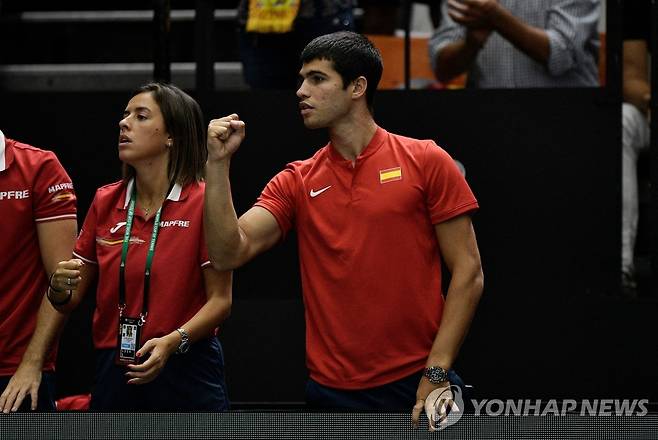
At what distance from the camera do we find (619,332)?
538cm

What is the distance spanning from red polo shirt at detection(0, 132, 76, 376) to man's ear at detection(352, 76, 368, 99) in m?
1.03

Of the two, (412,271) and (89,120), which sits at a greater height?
(89,120)

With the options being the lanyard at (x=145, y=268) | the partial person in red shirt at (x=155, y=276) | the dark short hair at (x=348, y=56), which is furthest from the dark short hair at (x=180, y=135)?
the dark short hair at (x=348, y=56)

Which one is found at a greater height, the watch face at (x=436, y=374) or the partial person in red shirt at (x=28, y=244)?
the partial person in red shirt at (x=28, y=244)

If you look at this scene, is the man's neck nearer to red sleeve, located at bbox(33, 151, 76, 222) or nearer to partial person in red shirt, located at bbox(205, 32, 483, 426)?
partial person in red shirt, located at bbox(205, 32, 483, 426)

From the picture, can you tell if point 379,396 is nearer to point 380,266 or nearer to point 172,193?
point 380,266

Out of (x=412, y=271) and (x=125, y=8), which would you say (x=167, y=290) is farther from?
(x=125, y=8)

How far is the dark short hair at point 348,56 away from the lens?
3881 mm

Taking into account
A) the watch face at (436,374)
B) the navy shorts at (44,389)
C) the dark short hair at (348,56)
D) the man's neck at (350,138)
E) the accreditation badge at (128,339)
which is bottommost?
the navy shorts at (44,389)

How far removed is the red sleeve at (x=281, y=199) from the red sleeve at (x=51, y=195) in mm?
691

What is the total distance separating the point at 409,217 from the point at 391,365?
1.49 feet

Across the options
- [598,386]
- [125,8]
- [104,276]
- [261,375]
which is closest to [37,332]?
[104,276]

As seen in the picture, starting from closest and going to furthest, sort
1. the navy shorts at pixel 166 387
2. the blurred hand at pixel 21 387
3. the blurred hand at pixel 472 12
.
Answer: the blurred hand at pixel 21 387 < the navy shorts at pixel 166 387 < the blurred hand at pixel 472 12

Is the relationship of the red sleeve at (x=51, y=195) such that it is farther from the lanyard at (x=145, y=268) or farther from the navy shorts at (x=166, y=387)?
the navy shorts at (x=166, y=387)
